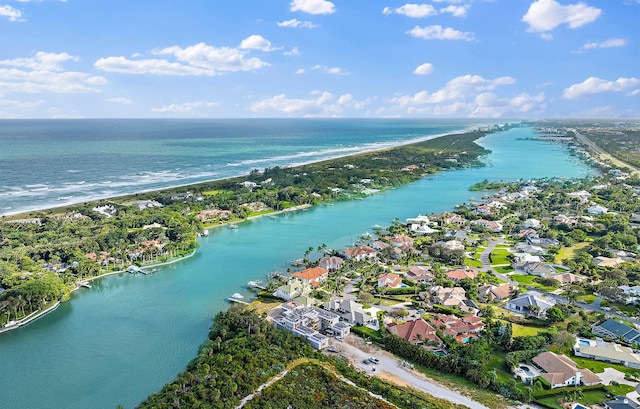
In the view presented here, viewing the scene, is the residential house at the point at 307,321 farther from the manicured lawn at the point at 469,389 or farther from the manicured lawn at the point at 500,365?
the manicured lawn at the point at 500,365

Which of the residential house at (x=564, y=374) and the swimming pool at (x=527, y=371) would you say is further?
the swimming pool at (x=527, y=371)

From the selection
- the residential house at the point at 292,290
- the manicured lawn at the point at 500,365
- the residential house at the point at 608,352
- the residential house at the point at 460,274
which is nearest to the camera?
the manicured lawn at the point at 500,365

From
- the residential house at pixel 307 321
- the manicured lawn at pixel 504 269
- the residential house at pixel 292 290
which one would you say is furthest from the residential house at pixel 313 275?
the manicured lawn at pixel 504 269

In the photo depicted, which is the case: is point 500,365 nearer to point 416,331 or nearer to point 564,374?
point 564,374

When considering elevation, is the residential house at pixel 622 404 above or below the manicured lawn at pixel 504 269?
above

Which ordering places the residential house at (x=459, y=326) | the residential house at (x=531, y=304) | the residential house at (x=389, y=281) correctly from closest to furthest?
the residential house at (x=459, y=326), the residential house at (x=531, y=304), the residential house at (x=389, y=281)

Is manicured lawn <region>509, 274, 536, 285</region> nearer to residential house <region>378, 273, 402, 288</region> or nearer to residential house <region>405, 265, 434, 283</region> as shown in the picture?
residential house <region>405, 265, 434, 283</region>
